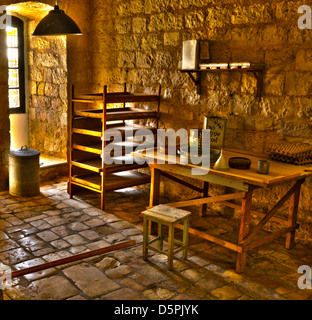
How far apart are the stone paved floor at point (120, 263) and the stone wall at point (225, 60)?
32.9 inches

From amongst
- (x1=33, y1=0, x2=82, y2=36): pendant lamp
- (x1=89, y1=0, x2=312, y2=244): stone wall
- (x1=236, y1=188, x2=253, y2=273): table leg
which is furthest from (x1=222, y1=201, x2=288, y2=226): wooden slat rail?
(x1=33, y1=0, x2=82, y2=36): pendant lamp

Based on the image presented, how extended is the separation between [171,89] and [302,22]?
6.52 ft

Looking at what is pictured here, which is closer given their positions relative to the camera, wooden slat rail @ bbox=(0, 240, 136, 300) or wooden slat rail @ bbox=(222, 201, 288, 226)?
wooden slat rail @ bbox=(0, 240, 136, 300)

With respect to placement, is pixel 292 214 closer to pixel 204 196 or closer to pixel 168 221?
pixel 204 196

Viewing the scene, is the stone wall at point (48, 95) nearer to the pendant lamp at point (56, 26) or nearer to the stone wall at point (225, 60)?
the stone wall at point (225, 60)

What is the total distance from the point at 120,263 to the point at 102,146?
1.80 meters

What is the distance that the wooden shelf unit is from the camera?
5188 mm

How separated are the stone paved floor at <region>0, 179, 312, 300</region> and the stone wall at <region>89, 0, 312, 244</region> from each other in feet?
2.74

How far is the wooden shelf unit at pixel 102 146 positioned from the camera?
5188 millimetres

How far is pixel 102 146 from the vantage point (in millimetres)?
5105

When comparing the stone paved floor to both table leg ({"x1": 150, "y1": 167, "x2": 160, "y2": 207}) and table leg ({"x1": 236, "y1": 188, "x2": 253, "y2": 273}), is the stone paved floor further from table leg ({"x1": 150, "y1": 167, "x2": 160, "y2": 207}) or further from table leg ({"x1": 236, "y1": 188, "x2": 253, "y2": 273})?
table leg ({"x1": 150, "y1": 167, "x2": 160, "y2": 207})

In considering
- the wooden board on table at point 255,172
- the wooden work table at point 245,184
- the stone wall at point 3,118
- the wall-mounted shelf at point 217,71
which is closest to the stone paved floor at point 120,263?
the wooden work table at point 245,184
